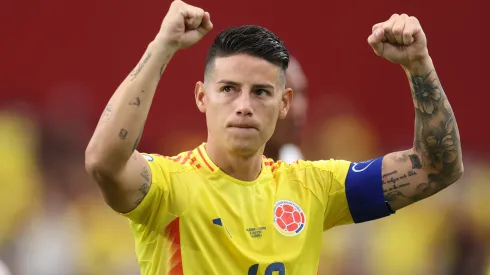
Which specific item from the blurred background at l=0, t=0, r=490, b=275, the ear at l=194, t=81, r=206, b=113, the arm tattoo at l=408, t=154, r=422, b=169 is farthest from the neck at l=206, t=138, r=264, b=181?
the blurred background at l=0, t=0, r=490, b=275

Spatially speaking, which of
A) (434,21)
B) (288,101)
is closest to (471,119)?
(434,21)

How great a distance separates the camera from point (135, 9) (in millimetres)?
5152

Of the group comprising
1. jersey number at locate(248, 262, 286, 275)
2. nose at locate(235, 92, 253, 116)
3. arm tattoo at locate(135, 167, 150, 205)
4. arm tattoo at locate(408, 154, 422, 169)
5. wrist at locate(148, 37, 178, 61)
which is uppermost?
wrist at locate(148, 37, 178, 61)

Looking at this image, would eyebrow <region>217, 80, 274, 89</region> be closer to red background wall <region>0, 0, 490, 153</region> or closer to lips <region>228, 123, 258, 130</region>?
lips <region>228, 123, 258, 130</region>

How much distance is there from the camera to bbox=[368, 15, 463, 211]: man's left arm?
2.74 meters

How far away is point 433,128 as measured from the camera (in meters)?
2.84

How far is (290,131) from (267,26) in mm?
1162

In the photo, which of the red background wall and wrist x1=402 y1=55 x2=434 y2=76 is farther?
the red background wall

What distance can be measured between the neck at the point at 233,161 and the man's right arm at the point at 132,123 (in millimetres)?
305

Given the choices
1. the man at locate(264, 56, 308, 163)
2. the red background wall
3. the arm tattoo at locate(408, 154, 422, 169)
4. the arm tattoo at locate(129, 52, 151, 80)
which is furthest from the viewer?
the red background wall

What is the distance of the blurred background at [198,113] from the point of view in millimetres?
4840

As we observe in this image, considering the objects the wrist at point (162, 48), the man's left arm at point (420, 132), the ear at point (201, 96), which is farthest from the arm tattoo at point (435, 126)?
the wrist at point (162, 48)

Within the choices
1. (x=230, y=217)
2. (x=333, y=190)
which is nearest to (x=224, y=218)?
(x=230, y=217)

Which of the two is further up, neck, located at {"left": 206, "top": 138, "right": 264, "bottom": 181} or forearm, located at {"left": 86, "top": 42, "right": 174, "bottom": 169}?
forearm, located at {"left": 86, "top": 42, "right": 174, "bottom": 169}
